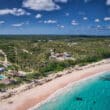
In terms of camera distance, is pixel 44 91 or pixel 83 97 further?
pixel 44 91

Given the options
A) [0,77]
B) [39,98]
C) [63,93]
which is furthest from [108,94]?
[0,77]

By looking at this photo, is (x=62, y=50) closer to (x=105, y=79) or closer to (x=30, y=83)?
(x=105, y=79)

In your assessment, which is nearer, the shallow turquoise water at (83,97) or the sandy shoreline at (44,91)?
the sandy shoreline at (44,91)

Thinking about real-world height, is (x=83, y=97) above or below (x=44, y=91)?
below

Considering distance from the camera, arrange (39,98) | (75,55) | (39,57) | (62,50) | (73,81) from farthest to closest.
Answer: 1. (62,50)
2. (75,55)
3. (39,57)
4. (73,81)
5. (39,98)

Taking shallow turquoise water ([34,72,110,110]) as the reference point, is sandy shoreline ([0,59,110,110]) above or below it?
above
